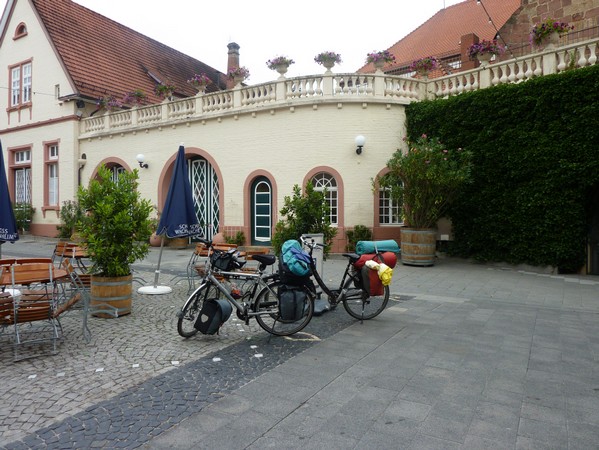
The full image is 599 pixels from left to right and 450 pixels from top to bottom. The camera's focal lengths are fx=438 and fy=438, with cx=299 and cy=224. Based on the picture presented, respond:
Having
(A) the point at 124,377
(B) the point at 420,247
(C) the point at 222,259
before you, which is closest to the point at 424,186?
(B) the point at 420,247

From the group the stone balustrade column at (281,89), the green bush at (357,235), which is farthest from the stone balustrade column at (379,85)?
the green bush at (357,235)

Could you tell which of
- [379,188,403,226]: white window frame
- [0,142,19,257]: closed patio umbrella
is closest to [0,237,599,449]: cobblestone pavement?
[0,142,19,257]: closed patio umbrella

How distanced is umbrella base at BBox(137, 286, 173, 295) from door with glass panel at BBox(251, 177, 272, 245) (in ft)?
24.8

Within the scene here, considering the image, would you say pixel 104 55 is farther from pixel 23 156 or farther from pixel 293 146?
pixel 293 146

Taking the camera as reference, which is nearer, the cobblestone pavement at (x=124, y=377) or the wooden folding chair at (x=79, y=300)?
the cobblestone pavement at (x=124, y=377)

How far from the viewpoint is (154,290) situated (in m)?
7.71

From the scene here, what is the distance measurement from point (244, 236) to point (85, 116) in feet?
34.4

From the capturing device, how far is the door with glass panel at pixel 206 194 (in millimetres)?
16875

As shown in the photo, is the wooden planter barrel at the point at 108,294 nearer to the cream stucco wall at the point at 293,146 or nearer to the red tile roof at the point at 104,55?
the cream stucco wall at the point at 293,146

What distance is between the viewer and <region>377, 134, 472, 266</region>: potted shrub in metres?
11.1

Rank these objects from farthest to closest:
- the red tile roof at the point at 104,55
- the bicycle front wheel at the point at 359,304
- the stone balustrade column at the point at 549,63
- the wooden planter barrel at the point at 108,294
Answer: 1. the red tile roof at the point at 104,55
2. the stone balustrade column at the point at 549,63
3. the wooden planter barrel at the point at 108,294
4. the bicycle front wheel at the point at 359,304

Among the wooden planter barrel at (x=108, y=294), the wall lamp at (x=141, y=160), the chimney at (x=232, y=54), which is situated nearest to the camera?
the wooden planter barrel at (x=108, y=294)

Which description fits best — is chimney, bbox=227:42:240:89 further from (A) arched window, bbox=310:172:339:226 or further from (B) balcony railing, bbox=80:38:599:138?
(A) arched window, bbox=310:172:339:226

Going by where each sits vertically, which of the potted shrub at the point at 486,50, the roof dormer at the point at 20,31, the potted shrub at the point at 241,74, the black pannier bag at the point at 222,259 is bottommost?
the black pannier bag at the point at 222,259
